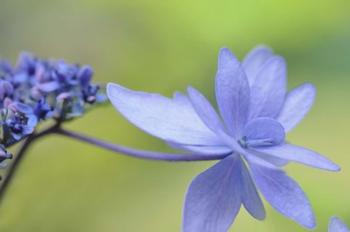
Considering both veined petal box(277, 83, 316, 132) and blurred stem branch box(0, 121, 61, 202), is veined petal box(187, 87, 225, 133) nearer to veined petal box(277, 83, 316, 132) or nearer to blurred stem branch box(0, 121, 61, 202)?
veined petal box(277, 83, 316, 132)

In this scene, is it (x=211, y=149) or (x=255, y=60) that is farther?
(x=255, y=60)

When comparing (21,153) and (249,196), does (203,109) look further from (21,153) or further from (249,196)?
(21,153)

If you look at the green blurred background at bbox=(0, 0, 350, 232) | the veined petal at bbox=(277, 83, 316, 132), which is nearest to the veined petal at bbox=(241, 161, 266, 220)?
the veined petal at bbox=(277, 83, 316, 132)

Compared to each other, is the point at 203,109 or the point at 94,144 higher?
the point at 203,109

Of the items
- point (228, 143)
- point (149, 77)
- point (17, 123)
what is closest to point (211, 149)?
point (228, 143)

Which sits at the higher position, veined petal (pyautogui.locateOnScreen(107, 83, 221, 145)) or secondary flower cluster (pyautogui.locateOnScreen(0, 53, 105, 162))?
veined petal (pyautogui.locateOnScreen(107, 83, 221, 145))

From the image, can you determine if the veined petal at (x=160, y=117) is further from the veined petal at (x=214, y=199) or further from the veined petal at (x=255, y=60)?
the veined petal at (x=255, y=60)

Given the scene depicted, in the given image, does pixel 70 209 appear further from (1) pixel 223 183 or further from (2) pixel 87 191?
(1) pixel 223 183

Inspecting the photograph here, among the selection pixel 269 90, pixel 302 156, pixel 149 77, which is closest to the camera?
pixel 302 156
